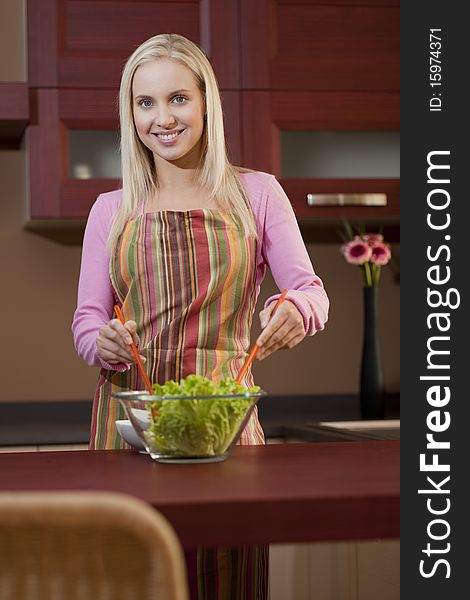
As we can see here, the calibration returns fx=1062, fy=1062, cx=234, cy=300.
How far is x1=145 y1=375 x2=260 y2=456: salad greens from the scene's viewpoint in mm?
1256

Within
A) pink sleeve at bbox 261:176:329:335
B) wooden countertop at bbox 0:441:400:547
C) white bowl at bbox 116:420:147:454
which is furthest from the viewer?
pink sleeve at bbox 261:176:329:335

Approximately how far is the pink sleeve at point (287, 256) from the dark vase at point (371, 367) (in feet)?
4.60

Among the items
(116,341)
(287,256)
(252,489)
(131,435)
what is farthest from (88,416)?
(252,489)

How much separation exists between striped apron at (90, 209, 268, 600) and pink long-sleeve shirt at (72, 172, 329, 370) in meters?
0.03

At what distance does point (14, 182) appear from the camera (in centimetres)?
321

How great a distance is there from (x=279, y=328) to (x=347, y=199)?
5.02 feet

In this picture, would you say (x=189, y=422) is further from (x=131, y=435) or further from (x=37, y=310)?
(x=37, y=310)

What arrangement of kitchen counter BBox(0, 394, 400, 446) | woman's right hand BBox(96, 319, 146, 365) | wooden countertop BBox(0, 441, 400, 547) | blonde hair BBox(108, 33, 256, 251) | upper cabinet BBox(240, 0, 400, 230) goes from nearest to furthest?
wooden countertop BBox(0, 441, 400, 547) → woman's right hand BBox(96, 319, 146, 365) → blonde hair BBox(108, 33, 256, 251) → kitchen counter BBox(0, 394, 400, 446) → upper cabinet BBox(240, 0, 400, 230)

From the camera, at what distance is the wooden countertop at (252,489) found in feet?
3.33

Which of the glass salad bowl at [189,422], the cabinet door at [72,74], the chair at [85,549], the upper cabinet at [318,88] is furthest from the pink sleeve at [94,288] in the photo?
the upper cabinet at [318,88]

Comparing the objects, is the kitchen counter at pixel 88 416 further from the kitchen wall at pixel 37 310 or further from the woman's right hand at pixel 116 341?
the woman's right hand at pixel 116 341

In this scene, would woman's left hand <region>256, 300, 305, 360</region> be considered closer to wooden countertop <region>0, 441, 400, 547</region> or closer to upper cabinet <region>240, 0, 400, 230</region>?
wooden countertop <region>0, 441, 400, 547</region>

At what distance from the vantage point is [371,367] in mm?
3186

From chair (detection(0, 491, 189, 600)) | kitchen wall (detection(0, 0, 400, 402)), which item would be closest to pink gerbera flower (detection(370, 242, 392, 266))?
kitchen wall (detection(0, 0, 400, 402))
